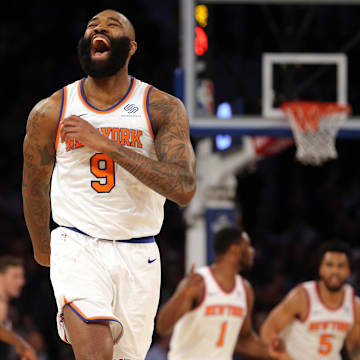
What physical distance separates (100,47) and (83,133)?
0.49 m

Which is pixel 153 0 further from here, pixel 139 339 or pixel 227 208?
pixel 139 339

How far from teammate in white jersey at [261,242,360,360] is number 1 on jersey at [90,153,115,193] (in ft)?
13.2

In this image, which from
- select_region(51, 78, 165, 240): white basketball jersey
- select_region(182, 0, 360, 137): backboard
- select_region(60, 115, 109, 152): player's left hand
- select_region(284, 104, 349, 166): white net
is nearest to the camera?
select_region(60, 115, 109, 152): player's left hand

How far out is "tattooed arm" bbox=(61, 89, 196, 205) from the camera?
11.9 feet

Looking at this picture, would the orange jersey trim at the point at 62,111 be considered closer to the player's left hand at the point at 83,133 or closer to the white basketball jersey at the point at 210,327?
the player's left hand at the point at 83,133

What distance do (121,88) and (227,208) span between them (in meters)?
5.72

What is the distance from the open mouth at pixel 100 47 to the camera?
3.85 metres

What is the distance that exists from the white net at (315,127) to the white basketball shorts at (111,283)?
4.68 m

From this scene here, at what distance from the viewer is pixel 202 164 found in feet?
33.7

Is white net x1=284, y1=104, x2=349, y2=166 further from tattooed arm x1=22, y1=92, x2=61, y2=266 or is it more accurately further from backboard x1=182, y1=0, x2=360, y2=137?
tattooed arm x1=22, y1=92, x2=61, y2=266

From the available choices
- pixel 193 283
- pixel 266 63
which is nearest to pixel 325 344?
pixel 193 283

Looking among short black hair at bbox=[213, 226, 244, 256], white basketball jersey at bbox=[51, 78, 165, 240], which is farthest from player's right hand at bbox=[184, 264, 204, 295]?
white basketball jersey at bbox=[51, 78, 165, 240]

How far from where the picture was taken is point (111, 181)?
3854 mm

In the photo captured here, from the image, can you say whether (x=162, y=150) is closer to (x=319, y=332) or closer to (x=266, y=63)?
(x=319, y=332)
